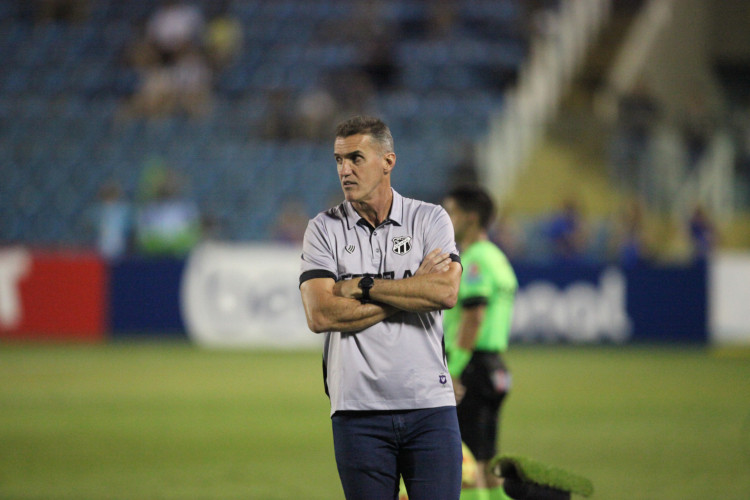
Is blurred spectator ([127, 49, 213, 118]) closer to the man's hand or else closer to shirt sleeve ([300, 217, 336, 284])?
shirt sleeve ([300, 217, 336, 284])

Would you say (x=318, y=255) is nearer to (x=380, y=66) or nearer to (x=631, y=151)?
(x=631, y=151)

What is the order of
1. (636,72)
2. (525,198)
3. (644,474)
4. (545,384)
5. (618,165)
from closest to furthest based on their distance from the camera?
(644,474) < (545,384) < (618,165) < (525,198) < (636,72)

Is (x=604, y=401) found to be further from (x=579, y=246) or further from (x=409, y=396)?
(x=409, y=396)

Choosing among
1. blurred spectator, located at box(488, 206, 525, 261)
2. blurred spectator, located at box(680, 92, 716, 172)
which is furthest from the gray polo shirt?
blurred spectator, located at box(680, 92, 716, 172)

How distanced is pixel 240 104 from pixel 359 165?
21.5 m

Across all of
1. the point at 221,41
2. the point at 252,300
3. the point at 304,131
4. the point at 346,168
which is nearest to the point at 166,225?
the point at 252,300

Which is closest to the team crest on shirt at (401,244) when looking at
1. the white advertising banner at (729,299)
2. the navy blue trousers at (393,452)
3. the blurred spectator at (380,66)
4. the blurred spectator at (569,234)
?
the navy blue trousers at (393,452)

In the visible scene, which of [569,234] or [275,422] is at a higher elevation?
[569,234]

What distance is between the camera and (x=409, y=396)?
470 centimetres

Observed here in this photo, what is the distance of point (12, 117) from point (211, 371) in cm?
1009

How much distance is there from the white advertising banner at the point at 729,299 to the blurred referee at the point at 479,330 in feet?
42.6

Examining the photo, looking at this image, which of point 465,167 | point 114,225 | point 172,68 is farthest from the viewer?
point 172,68

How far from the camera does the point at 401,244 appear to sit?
486cm

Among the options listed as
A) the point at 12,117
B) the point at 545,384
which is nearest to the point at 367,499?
the point at 545,384
